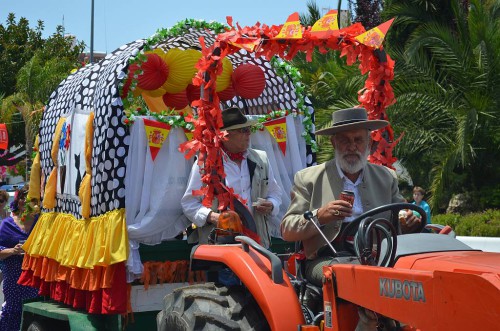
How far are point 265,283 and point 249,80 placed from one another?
12.1 feet

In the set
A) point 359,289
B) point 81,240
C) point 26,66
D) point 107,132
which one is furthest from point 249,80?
point 26,66

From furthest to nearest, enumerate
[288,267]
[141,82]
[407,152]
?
[407,152]
[141,82]
[288,267]

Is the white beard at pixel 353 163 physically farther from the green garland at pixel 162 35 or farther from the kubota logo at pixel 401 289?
the green garland at pixel 162 35

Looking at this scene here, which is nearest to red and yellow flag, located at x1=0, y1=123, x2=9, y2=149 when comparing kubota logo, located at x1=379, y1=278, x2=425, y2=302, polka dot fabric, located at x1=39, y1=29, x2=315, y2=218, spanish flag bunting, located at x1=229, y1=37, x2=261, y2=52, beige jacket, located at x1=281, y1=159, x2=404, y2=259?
polka dot fabric, located at x1=39, y1=29, x2=315, y2=218

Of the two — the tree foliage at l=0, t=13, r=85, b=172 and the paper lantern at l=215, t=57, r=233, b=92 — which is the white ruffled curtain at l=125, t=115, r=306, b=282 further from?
the tree foliage at l=0, t=13, r=85, b=172

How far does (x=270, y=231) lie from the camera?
7.21 m

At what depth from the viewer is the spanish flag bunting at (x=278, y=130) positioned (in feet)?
26.0

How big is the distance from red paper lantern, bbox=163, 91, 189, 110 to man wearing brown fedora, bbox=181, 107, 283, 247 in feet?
5.44

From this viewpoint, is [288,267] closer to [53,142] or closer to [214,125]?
[214,125]

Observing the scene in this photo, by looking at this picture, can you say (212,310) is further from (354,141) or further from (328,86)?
(328,86)

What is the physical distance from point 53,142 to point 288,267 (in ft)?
10.6

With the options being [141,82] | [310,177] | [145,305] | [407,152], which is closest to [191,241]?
[145,305]

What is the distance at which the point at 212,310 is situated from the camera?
16.0 feet

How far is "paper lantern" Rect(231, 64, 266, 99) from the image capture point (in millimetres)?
8094
